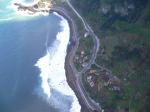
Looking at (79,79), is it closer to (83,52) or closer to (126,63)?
(83,52)

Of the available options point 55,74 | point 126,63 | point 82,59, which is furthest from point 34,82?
point 126,63

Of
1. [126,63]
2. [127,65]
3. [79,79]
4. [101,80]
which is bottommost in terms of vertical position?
[79,79]

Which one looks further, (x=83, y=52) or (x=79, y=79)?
(x=83, y=52)

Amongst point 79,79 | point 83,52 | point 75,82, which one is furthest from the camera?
point 83,52

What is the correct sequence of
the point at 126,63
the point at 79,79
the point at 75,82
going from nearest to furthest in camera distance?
1. the point at 75,82
2. the point at 126,63
3. the point at 79,79

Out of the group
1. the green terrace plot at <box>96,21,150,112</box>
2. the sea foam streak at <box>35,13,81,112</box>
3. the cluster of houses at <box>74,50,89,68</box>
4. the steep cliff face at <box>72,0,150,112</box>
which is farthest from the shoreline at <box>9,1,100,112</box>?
the green terrace plot at <box>96,21,150,112</box>

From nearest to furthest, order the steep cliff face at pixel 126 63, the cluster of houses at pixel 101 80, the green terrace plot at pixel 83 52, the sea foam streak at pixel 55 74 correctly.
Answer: the steep cliff face at pixel 126 63, the cluster of houses at pixel 101 80, the sea foam streak at pixel 55 74, the green terrace plot at pixel 83 52

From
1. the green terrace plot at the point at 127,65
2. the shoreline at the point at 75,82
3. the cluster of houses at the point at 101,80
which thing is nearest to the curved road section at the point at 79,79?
the shoreline at the point at 75,82

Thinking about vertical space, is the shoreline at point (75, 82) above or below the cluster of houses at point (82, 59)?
below

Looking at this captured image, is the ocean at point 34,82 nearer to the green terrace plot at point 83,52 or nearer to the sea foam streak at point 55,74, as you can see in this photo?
the sea foam streak at point 55,74

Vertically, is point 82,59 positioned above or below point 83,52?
below
